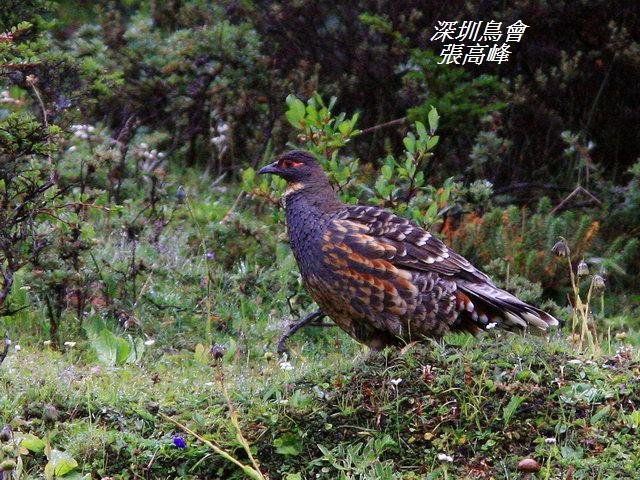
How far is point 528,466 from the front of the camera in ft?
15.6

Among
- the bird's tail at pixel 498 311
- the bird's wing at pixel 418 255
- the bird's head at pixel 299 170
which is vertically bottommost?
the bird's tail at pixel 498 311

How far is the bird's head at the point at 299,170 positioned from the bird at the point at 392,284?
14.4 inches

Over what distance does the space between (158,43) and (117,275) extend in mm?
3480

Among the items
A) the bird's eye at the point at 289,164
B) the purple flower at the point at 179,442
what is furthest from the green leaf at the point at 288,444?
the bird's eye at the point at 289,164

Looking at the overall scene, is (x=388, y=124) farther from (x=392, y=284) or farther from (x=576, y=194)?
(x=392, y=284)

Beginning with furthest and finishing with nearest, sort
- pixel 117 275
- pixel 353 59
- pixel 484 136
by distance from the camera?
pixel 353 59 < pixel 484 136 < pixel 117 275

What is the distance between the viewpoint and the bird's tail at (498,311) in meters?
6.27

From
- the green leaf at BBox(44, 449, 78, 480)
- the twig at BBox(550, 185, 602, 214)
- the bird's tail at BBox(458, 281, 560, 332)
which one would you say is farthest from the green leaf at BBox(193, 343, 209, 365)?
the twig at BBox(550, 185, 602, 214)

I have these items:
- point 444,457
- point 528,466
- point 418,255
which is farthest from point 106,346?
point 528,466

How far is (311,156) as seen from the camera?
698 centimetres

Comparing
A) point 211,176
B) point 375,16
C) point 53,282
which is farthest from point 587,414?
point 211,176

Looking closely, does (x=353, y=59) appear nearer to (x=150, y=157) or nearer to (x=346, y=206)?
(x=150, y=157)

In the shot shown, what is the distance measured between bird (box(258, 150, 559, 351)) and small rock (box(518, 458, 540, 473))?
53.2 inches

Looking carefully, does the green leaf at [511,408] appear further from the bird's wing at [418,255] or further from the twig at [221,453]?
the bird's wing at [418,255]
